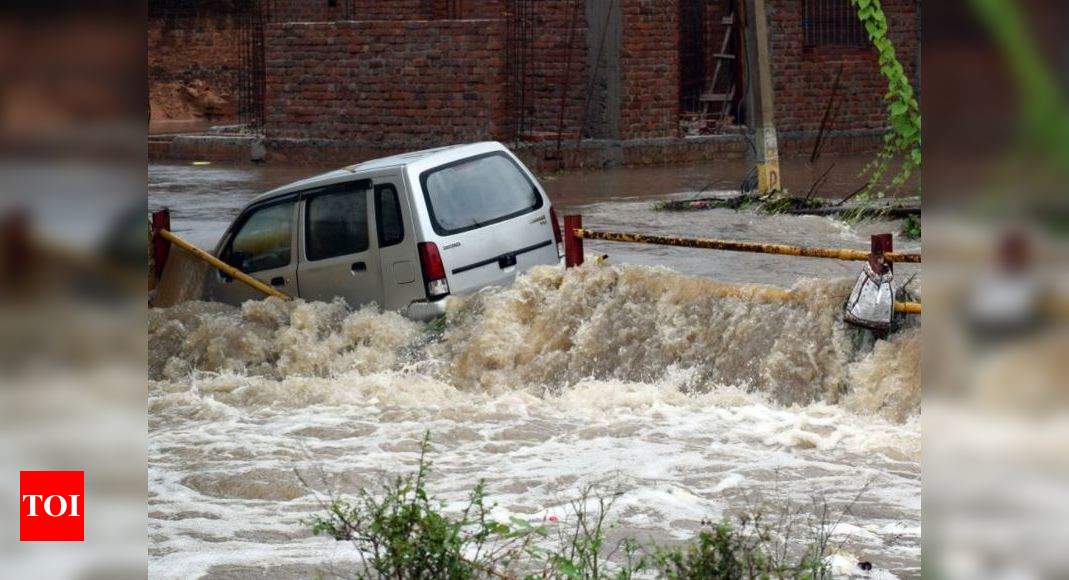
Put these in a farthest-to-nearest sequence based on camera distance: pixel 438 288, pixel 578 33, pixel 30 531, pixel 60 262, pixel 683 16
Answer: pixel 683 16 < pixel 578 33 < pixel 438 288 < pixel 30 531 < pixel 60 262

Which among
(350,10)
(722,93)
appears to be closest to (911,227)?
(722,93)

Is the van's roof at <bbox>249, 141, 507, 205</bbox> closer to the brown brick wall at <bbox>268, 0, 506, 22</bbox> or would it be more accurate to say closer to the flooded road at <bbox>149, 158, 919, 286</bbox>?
the flooded road at <bbox>149, 158, 919, 286</bbox>

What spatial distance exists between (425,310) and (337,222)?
107 centimetres

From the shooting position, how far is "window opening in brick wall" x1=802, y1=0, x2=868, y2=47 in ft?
81.9

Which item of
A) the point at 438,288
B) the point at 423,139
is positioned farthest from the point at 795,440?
the point at 423,139

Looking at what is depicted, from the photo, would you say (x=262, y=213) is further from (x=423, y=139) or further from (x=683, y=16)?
(x=683, y=16)

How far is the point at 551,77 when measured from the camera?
2238 centimetres

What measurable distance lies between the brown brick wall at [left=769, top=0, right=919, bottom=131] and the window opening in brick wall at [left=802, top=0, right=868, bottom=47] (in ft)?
1.23

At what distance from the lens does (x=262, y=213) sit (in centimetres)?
1125

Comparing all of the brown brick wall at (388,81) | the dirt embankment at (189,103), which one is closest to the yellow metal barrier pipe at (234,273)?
the brown brick wall at (388,81)

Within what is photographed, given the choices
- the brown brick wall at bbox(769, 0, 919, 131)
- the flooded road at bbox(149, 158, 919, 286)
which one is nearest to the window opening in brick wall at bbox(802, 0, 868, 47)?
the brown brick wall at bbox(769, 0, 919, 131)

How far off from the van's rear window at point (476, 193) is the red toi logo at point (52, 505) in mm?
8106

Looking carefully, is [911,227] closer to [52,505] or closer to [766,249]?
[766,249]

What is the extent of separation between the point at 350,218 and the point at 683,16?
598 inches
